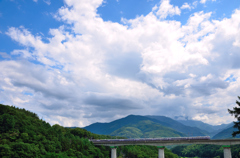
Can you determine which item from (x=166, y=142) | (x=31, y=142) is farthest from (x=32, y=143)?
(x=166, y=142)

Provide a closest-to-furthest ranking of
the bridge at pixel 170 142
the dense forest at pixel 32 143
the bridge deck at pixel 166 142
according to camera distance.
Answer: the dense forest at pixel 32 143, the bridge at pixel 170 142, the bridge deck at pixel 166 142

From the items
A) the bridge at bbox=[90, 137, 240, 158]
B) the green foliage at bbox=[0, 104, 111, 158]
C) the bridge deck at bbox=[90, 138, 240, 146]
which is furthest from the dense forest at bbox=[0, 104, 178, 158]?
the bridge deck at bbox=[90, 138, 240, 146]

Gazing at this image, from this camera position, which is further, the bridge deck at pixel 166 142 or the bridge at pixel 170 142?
the bridge deck at pixel 166 142

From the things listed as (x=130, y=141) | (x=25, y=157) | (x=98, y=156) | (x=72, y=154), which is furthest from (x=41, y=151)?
(x=130, y=141)

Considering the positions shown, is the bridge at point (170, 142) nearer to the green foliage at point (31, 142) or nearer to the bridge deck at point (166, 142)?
the bridge deck at point (166, 142)

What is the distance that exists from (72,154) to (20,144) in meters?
27.0

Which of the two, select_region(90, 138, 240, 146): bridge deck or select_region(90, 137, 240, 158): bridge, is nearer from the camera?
select_region(90, 137, 240, 158): bridge

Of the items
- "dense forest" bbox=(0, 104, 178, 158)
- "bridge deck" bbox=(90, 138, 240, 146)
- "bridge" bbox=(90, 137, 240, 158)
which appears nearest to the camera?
"dense forest" bbox=(0, 104, 178, 158)

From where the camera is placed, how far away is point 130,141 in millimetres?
122875

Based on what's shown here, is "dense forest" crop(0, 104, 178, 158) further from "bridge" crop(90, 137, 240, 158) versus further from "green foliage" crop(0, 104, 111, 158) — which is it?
"bridge" crop(90, 137, 240, 158)

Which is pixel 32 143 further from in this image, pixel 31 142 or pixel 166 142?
pixel 166 142

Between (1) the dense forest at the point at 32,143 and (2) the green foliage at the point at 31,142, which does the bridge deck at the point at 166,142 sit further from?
(2) the green foliage at the point at 31,142

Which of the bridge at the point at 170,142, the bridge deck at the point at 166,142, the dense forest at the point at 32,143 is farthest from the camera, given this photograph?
the bridge deck at the point at 166,142

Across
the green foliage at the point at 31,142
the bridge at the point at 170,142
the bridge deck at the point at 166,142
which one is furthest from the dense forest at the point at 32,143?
the bridge deck at the point at 166,142
